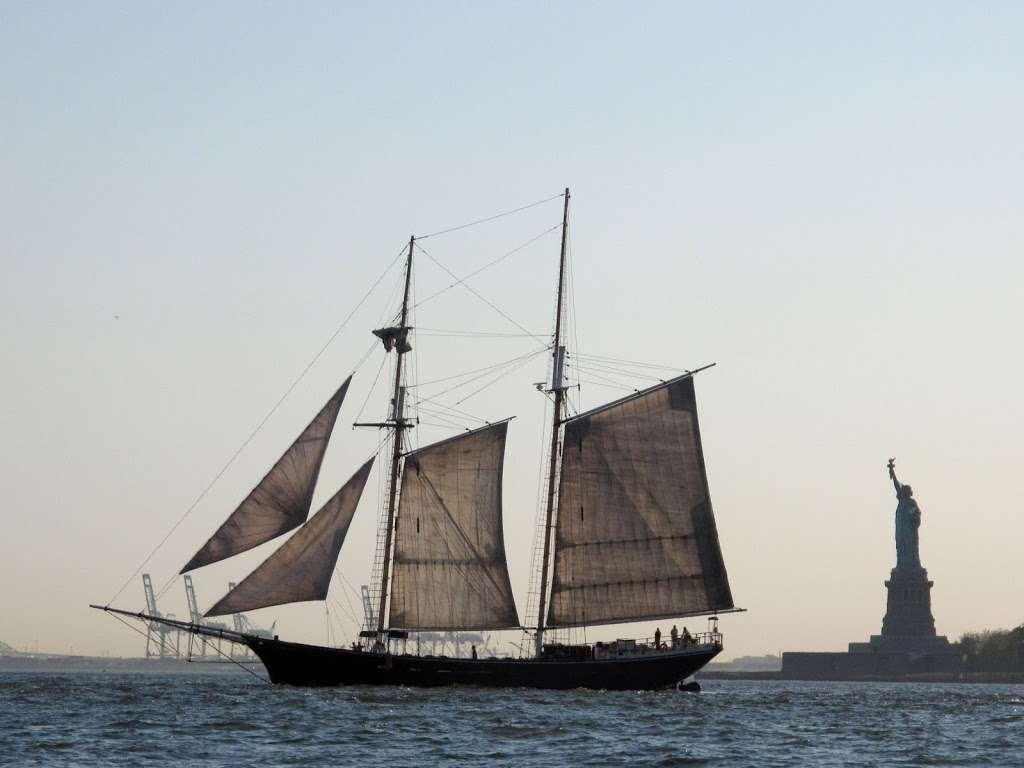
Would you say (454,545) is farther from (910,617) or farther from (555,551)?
(910,617)

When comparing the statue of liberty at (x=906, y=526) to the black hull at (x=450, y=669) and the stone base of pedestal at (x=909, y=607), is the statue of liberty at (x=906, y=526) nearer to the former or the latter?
the stone base of pedestal at (x=909, y=607)

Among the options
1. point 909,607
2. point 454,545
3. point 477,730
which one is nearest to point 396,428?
point 454,545

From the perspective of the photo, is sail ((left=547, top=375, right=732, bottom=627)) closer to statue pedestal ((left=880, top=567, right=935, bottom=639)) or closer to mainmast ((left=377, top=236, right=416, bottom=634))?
mainmast ((left=377, top=236, right=416, bottom=634))

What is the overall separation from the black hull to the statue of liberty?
75119mm

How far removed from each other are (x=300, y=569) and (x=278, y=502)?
382 cm

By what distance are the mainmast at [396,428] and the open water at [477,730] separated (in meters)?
4.79

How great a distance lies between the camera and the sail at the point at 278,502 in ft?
243

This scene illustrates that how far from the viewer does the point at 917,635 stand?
157m

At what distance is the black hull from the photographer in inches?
3258

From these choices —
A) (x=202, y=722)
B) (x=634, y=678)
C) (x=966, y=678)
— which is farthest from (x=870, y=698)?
(x=966, y=678)

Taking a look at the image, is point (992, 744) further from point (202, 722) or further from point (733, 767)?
point (202, 722)

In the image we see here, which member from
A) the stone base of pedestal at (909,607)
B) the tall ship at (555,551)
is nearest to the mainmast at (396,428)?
the tall ship at (555,551)

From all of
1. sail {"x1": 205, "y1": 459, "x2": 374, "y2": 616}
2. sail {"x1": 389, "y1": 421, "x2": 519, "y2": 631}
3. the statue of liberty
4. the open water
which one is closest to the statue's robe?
the statue of liberty

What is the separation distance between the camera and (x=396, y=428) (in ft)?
283
